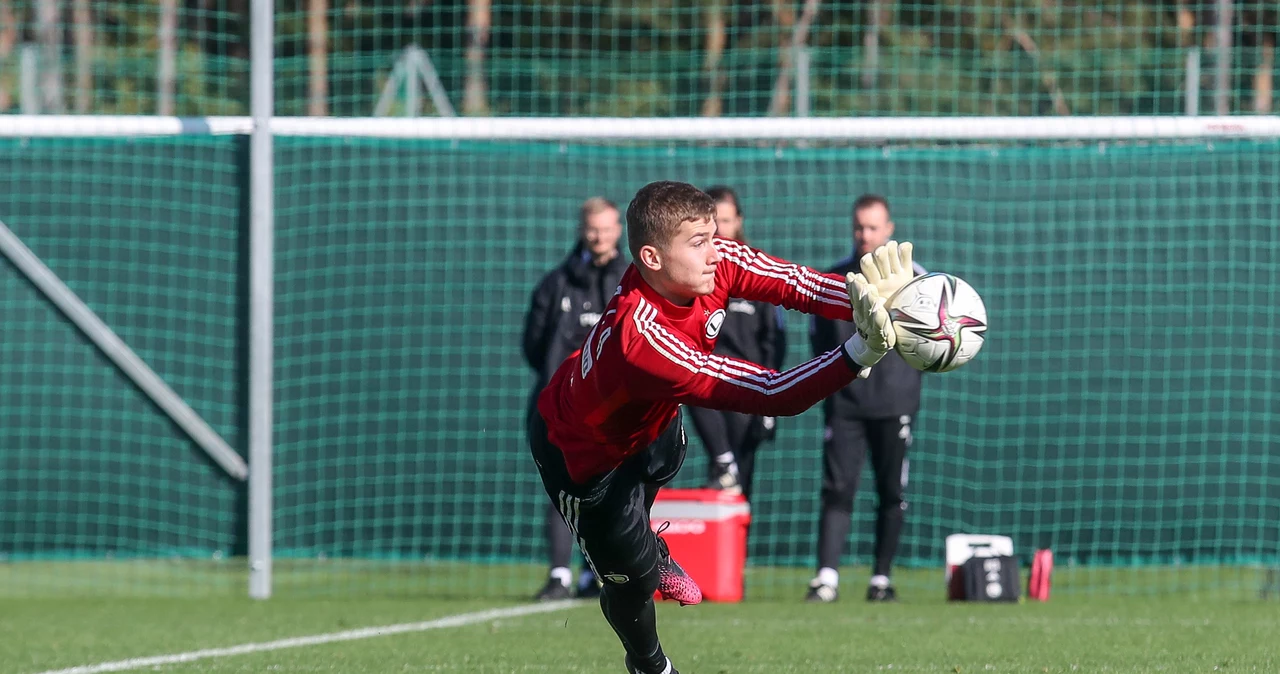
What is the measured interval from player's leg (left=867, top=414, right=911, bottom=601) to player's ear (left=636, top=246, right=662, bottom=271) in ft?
13.2

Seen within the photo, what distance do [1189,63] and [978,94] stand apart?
7.91ft

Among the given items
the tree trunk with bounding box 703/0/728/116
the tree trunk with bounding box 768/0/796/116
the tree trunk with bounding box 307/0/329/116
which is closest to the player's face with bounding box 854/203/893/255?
the tree trunk with bounding box 768/0/796/116

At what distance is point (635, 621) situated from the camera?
4.91 meters

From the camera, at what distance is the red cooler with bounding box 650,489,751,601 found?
8266 millimetres

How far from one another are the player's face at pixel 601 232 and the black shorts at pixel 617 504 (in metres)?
3.38

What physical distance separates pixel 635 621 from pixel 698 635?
1935 mm

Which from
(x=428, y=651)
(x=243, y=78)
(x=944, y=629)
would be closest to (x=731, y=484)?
(x=944, y=629)

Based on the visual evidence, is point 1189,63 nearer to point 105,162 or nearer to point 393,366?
point 393,366

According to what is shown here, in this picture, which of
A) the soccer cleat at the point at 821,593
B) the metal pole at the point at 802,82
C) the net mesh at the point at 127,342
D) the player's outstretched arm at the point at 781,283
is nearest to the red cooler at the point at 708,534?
the soccer cleat at the point at 821,593

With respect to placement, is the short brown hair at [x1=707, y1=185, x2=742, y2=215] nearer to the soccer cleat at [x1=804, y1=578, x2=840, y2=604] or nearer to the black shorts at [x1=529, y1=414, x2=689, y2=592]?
the soccer cleat at [x1=804, y1=578, x2=840, y2=604]

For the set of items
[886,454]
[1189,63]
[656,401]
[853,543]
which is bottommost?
[853,543]

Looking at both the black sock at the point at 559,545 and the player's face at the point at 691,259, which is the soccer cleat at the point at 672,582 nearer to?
the player's face at the point at 691,259

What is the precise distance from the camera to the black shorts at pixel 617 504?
15.7 feet

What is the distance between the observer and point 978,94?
12.0m
